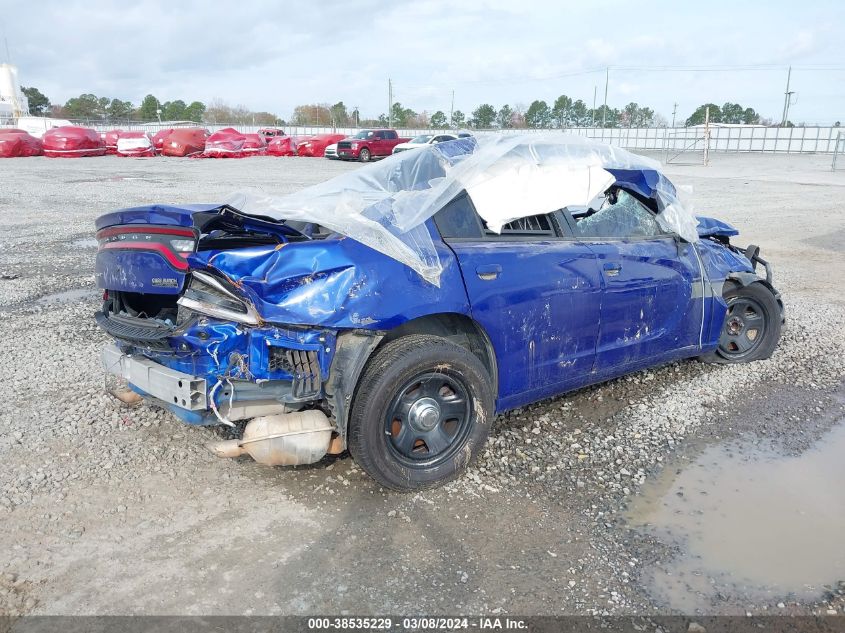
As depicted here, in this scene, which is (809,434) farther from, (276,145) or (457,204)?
(276,145)

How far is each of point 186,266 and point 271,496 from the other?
1222mm

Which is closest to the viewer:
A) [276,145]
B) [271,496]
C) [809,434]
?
[271,496]

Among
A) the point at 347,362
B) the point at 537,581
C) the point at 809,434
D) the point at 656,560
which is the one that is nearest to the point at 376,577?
the point at 537,581

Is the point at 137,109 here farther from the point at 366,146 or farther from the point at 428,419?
the point at 428,419

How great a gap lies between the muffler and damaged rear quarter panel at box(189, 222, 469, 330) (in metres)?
0.52

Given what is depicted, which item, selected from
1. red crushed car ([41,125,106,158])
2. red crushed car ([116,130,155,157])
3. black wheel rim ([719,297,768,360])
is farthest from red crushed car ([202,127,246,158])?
black wheel rim ([719,297,768,360])

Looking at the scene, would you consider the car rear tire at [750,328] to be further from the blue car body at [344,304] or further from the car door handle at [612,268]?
the car door handle at [612,268]

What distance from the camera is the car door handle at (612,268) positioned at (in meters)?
4.14

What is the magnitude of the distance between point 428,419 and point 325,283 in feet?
3.00

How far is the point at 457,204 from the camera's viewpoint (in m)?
3.72

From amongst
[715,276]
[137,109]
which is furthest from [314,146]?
[137,109]

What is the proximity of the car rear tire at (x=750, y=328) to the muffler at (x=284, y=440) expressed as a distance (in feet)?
11.3

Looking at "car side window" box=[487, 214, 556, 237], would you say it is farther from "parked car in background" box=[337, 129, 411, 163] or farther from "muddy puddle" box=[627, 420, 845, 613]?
"parked car in background" box=[337, 129, 411, 163]

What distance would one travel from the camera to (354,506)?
337cm
